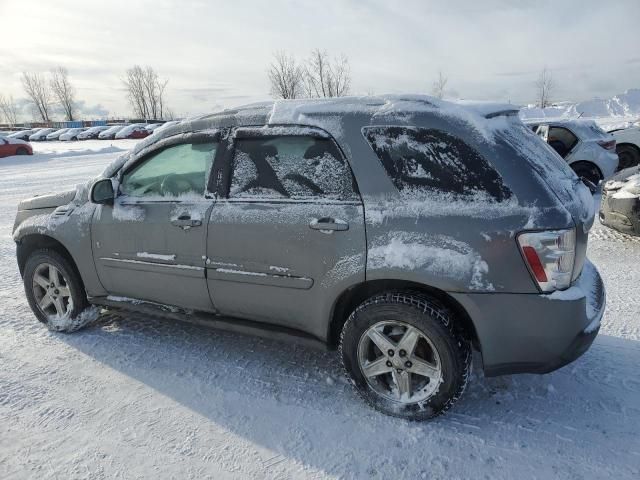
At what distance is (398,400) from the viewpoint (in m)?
2.78

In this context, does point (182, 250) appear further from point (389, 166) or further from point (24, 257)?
point (24, 257)

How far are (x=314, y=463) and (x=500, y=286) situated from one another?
1.32 metres

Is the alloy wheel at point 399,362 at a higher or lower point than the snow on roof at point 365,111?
lower

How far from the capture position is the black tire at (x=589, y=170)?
9383mm

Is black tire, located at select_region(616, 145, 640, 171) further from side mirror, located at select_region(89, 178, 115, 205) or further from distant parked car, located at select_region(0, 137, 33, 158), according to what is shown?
distant parked car, located at select_region(0, 137, 33, 158)

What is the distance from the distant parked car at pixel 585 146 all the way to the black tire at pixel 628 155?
5.46 feet

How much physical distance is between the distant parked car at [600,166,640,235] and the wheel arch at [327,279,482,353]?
425 centimetres

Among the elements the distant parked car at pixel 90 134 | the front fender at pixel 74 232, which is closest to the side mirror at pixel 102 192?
the front fender at pixel 74 232

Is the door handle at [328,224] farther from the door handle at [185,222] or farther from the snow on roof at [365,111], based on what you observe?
the door handle at [185,222]

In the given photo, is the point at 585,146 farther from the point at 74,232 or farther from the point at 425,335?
the point at 74,232

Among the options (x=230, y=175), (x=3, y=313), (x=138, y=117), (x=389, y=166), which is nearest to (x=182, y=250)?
(x=230, y=175)

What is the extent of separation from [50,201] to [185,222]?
1.58 m

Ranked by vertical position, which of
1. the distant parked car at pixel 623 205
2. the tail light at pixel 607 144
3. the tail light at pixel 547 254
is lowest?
the distant parked car at pixel 623 205

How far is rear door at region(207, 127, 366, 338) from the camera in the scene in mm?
2738
